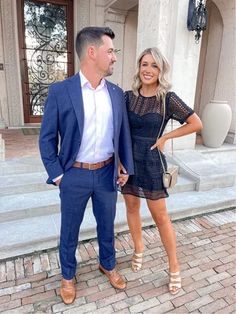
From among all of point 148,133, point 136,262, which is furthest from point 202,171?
point 148,133

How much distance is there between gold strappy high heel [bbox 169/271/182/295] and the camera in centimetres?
194

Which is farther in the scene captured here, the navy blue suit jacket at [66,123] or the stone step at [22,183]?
the stone step at [22,183]

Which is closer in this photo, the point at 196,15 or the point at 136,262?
the point at 136,262

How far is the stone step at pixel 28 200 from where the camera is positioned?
2.59 metres

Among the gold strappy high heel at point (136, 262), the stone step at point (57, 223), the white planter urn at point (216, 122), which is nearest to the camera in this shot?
the gold strappy high heel at point (136, 262)

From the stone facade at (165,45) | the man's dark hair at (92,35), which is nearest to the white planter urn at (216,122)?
the stone facade at (165,45)

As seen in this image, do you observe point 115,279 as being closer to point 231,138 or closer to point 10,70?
point 231,138

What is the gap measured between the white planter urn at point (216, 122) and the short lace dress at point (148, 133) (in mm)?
2967

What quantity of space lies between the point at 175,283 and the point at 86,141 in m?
1.27

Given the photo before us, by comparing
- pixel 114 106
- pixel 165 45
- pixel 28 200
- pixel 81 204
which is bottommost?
pixel 28 200

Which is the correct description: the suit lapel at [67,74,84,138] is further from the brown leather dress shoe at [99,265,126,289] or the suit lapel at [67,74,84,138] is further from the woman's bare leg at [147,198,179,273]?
the brown leather dress shoe at [99,265,126,289]

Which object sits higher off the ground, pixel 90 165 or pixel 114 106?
pixel 114 106

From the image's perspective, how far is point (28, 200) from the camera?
9.09 feet

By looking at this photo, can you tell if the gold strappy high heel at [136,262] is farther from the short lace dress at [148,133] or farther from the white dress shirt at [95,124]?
the white dress shirt at [95,124]
